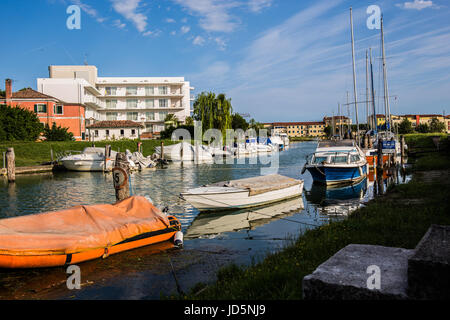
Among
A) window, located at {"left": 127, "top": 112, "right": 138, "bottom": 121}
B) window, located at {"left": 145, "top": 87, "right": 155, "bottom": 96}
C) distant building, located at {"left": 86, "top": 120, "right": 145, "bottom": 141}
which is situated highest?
window, located at {"left": 145, "top": 87, "right": 155, "bottom": 96}

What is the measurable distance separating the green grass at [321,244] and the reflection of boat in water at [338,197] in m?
3.32

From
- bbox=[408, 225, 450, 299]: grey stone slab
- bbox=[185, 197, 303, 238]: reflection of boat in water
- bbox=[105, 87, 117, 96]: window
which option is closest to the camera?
bbox=[408, 225, 450, 299]: grey stone slab

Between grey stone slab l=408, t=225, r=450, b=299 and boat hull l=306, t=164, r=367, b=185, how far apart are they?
24.9m

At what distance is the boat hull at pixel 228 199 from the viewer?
18.1 m

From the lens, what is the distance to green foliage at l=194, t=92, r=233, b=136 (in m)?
74.7

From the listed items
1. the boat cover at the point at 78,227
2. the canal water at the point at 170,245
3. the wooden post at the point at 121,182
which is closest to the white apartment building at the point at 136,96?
the canal water at the point at 170,245

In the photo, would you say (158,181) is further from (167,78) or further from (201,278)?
(167,78)

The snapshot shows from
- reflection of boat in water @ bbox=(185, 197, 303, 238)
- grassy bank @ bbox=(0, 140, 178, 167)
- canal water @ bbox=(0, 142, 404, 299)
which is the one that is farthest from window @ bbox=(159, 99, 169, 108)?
reflection of boat in water @ bbox=(185, 197, 303, 238)

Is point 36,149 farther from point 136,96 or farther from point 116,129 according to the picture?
point 136,96

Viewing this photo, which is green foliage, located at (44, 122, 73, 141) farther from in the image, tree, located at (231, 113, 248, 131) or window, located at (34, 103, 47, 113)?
tree, located at (231, 113, 248, 131)

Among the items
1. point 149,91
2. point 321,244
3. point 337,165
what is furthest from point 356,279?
point 149,91

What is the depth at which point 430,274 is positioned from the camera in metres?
3.06

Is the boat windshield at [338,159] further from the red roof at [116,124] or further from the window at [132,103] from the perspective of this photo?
the window at [132,103]

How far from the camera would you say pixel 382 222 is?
12.0 metres
